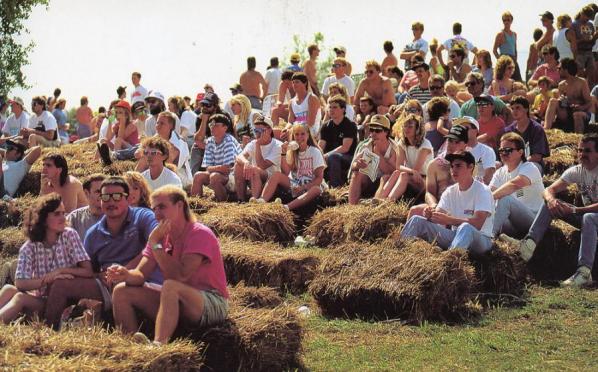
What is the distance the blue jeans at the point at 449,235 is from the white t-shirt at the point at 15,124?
14847 mm

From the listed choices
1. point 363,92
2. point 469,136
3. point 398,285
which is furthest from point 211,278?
point 363,92

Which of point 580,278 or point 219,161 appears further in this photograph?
point 219,161

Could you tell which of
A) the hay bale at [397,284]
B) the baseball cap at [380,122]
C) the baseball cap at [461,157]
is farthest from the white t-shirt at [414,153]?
the hay bale at [397,284]

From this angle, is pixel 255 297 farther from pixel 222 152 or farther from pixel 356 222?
pixel 222 152

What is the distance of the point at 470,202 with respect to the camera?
1183cm

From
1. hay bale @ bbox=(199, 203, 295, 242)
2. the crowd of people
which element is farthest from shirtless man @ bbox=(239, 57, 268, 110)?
hay bale @ bbox=(199, 203, 295, 242)

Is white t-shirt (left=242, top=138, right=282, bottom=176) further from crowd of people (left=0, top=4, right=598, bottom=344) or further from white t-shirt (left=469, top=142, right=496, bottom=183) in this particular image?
white t-shirt (left=469, top=142, right=496, bottom=183)

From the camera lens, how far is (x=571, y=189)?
13.8 m

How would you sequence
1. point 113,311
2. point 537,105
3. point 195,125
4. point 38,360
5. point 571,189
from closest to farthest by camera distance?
point 38,360 → point 113,311 → point 571,189 → point 537,105 → point 195,125

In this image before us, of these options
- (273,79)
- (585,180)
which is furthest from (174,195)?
(273,79)

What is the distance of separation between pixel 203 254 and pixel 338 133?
847 centimetres

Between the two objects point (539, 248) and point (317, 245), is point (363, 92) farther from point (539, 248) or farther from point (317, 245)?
point (539, 248)

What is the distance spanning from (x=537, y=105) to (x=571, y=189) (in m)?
5.78

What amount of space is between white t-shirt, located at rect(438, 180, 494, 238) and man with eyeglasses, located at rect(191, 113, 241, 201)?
207 inches
